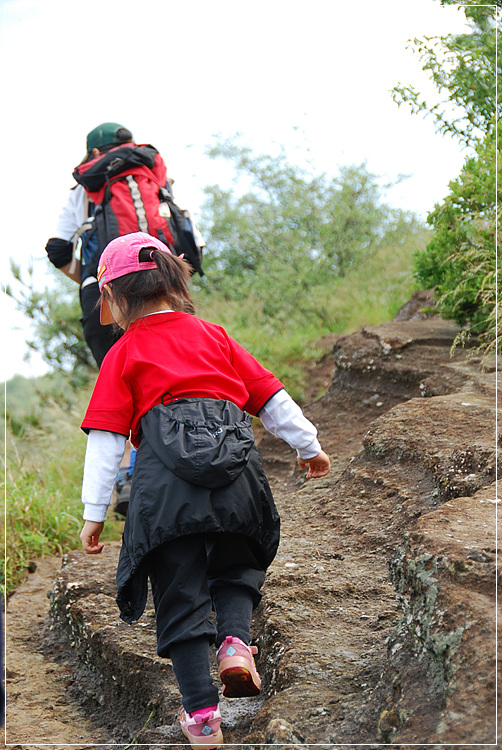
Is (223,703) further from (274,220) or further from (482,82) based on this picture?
(274,220)

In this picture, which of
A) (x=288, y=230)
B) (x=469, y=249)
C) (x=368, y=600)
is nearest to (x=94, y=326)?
(x=368, y=600)

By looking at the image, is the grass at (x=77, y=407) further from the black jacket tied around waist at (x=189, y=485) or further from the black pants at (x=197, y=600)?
the black pants at (x=197, y=600)

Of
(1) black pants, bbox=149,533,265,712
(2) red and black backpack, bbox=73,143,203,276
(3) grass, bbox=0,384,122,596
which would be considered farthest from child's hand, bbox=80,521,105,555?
(3) grass, bbox=0,384,122,596

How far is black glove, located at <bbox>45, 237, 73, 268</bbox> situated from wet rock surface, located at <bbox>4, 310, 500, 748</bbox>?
62.1 inches

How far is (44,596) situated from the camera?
3.99 m

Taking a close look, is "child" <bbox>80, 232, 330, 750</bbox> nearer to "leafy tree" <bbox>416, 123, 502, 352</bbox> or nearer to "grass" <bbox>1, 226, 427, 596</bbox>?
"grass" <bbox>1, 226, 427, 596</bbox>

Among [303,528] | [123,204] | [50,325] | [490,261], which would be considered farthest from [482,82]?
[50,325]

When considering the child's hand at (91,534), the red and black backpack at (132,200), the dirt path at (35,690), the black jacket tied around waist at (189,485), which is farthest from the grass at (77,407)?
the child's hand at (91,534)

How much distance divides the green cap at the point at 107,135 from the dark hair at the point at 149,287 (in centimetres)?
183

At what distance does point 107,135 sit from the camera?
4.02 metres

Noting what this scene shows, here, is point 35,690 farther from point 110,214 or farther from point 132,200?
point 132,200

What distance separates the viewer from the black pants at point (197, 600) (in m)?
2.01

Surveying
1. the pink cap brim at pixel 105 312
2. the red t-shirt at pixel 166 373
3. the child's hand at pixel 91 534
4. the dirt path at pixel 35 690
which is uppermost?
the pink cap brim at pixel 105 312

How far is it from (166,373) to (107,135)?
2.31 m
